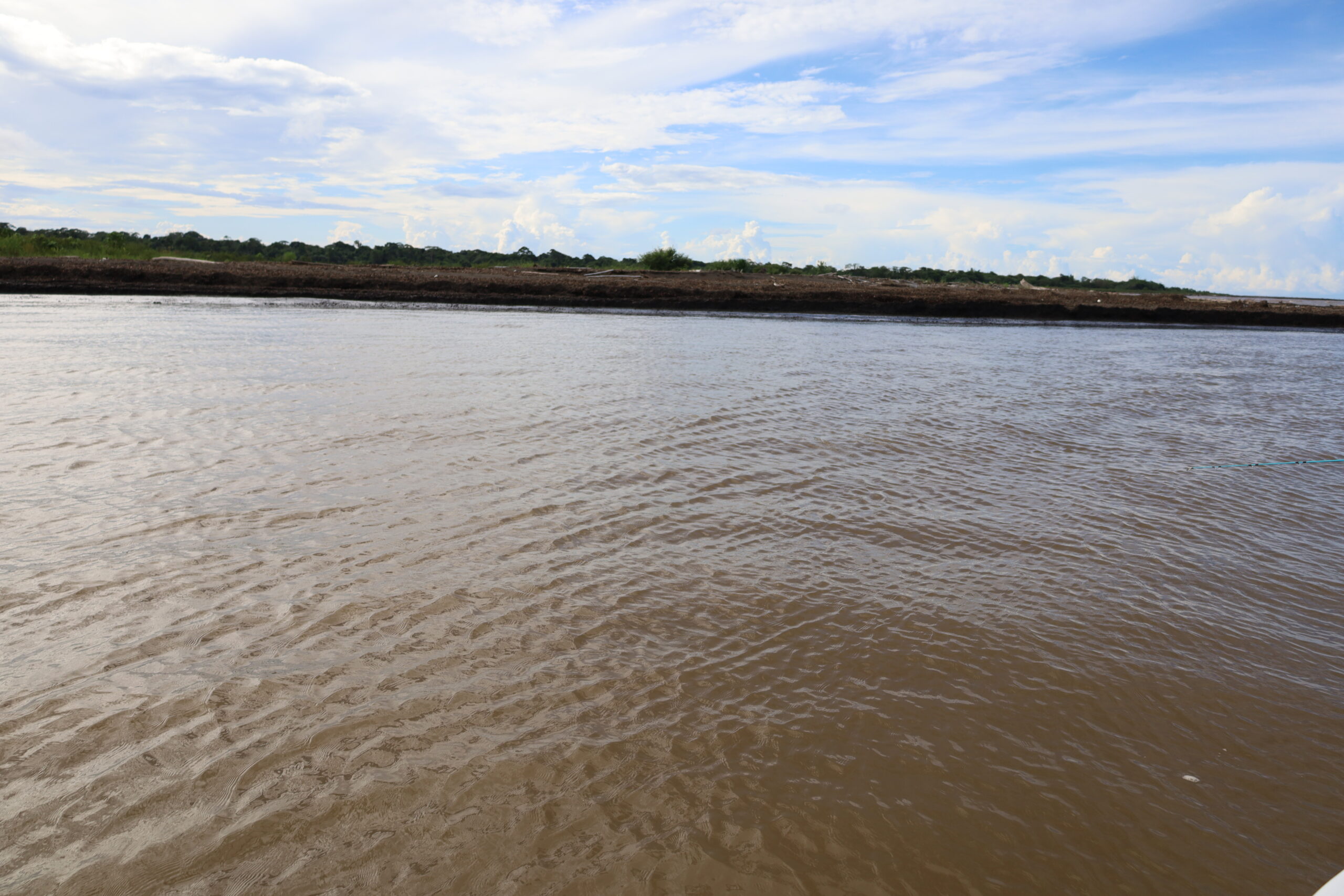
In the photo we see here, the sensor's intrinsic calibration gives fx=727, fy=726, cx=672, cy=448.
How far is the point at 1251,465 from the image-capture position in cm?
902

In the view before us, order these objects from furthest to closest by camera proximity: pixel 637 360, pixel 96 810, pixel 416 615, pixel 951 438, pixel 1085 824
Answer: pixel 637 360
pixel 951 438
pixel 416 615
pixel 1085 824
pixel 96 810

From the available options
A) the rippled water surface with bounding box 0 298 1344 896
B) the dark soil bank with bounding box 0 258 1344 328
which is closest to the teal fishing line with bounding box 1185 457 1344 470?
the rippled water surface with bounding box 0 298 1344 896

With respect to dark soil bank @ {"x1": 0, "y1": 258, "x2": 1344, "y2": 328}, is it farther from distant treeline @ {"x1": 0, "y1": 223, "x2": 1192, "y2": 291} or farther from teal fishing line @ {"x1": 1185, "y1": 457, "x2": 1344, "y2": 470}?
teal fishing line @ {"x1": 1185, "y1": 457, "x2": 1344, "y2": 470}

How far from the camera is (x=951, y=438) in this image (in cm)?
948

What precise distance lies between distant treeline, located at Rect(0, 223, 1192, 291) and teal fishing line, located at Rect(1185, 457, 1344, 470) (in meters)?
40.1

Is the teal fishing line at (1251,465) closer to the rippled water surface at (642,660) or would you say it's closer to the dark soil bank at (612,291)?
the rippled water surface at (642,660)

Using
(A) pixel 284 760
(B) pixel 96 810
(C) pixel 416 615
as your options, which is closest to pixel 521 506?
(C) pixel 416 615

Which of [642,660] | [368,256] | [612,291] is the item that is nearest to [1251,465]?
[642,660]

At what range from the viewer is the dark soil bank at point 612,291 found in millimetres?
26766

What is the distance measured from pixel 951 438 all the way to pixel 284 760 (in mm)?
8459

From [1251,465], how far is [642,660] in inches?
354

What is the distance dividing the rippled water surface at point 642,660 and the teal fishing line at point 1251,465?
0.25 m

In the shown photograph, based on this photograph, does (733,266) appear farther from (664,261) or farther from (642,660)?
(642,660)

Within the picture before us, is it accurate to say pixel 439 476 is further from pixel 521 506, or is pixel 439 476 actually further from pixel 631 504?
pixel 631 504
